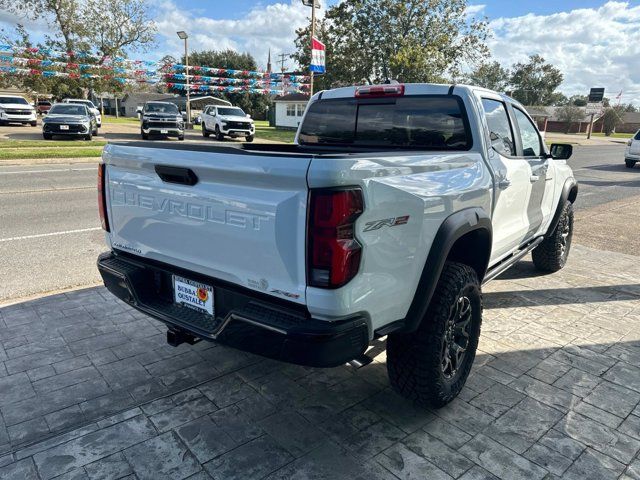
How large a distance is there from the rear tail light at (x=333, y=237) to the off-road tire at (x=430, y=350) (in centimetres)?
82

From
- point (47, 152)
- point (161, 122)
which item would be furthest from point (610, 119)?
point (47, 152)

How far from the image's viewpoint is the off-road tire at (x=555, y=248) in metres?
5.57

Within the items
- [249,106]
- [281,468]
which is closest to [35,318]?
[281,468]

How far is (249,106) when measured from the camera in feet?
222

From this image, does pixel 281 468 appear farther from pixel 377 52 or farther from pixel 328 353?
pixel 377 52

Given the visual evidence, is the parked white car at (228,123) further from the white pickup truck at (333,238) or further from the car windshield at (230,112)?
the white pickup truck at (333,238)

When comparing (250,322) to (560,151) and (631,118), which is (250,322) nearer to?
(560,151)

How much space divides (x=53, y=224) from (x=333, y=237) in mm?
6563

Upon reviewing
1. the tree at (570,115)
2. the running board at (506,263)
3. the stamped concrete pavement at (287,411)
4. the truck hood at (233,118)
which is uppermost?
the tree at (570,115)

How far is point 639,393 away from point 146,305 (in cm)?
330

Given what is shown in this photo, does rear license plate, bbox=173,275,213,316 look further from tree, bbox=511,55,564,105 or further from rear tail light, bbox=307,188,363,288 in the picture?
tree, bbox=511,55,564,105

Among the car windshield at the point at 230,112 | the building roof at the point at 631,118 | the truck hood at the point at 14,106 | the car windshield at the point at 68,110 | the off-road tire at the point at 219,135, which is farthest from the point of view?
the building roof at the point at 631,118

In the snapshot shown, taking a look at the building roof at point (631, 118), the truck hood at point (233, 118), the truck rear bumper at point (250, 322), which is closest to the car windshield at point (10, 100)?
the truck hood at point (233, 118)

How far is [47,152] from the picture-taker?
15.9m
